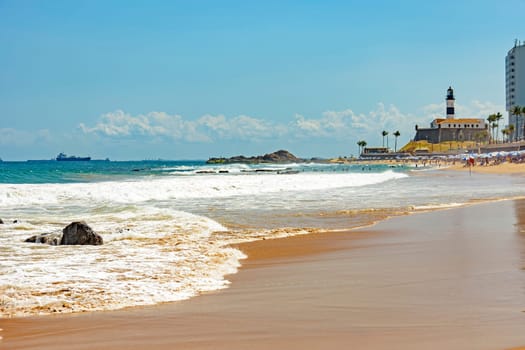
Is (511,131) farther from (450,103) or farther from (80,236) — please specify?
(80,236)

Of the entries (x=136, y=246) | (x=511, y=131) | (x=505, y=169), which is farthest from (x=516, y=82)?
(x=136, y=246)

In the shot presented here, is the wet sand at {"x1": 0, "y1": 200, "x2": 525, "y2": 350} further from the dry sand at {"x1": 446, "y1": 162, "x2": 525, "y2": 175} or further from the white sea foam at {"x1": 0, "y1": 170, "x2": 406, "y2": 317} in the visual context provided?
the dry sand at {"x1": 446, "y1": 162, "x2": 525, "y2": 175}

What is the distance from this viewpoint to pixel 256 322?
5.26 metres

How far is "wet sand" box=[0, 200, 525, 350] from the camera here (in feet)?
15.1

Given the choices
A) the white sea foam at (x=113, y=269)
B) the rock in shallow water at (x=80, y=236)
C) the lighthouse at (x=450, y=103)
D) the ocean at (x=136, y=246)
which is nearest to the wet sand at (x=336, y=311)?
the white sea foam at (x=113, y=269)

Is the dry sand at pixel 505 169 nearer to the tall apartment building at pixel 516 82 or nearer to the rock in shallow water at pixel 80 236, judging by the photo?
the rock in shallow water at pixel 80 236

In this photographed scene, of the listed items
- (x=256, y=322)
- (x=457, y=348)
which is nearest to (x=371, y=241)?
(x=256, y=322)

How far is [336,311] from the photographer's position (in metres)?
5.58

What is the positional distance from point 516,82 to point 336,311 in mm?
162360

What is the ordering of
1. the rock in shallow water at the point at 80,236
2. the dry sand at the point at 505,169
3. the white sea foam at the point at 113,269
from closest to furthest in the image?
the white sea foam at the point at 113,269, the rock in shallow water at the point at 80,236, the dry sand at the point at 505,169

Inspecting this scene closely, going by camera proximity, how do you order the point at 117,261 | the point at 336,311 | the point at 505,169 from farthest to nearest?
1. the point at 505,169
2. the point at 117,261
3. the point at 336,311

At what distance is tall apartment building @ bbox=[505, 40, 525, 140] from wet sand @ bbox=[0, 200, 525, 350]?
490ft

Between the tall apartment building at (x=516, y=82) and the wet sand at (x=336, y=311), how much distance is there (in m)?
149

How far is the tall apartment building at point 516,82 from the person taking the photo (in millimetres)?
147875
